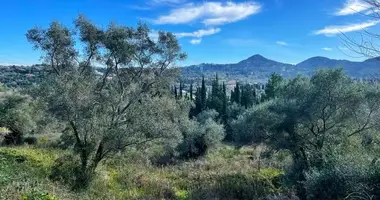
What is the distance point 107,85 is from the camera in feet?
52.8

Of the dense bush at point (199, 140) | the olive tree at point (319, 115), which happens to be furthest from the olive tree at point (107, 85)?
the dense bush at point (199, 140)

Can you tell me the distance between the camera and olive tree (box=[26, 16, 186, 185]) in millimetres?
12383

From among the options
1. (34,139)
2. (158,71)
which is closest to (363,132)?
(158,71)

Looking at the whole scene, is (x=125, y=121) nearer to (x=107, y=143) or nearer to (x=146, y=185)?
(x=107, y=143)

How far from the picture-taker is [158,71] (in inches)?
664

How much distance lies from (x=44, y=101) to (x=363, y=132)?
17027 millimetres

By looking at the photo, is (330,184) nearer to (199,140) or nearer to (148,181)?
(148,181)

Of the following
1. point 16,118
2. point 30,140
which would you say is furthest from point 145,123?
point 16,118

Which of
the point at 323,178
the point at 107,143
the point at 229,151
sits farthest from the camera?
the point at 229,151

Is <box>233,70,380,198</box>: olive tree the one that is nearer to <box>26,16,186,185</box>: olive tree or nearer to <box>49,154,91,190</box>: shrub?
<box>26,16,186,185</box>: olive tree

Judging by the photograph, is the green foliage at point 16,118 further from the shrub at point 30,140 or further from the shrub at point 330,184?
the shrub at point 330,184

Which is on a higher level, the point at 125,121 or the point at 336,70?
the point at 336,70

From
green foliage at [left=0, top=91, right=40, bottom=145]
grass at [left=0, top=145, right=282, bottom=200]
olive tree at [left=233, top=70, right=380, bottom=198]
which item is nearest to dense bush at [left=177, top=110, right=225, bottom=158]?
grass at [left=0, top=145, right=282, bottom=200]

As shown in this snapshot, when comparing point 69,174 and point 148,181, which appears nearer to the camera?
point 69,174
